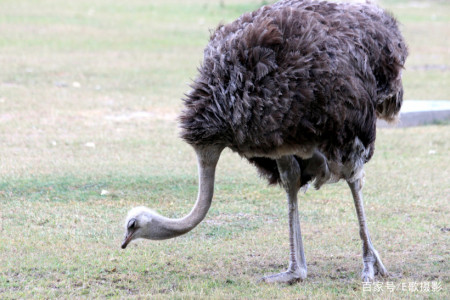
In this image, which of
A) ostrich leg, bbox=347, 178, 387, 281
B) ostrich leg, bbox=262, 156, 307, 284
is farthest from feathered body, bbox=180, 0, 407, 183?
ostrich leg, bbox=262, 156, 307, 284

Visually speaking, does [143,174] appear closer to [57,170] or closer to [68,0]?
[57,170]

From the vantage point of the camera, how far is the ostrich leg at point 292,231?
17.9ft

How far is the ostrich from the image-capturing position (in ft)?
16.6

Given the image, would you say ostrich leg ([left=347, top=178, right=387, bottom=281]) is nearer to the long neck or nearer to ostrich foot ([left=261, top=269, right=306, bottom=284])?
ostrich foot ([left=261, top=269, right=306, bottom=284])

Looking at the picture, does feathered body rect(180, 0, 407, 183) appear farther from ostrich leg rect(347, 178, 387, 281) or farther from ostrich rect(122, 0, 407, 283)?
ostrich leg rect(347, 178, 387, 281)

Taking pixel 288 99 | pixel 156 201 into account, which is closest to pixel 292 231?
pixel 288 99

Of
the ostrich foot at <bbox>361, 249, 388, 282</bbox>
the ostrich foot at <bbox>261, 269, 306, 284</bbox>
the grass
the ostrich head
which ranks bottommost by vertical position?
the grass

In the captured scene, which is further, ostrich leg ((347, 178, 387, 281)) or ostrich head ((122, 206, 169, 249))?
ostrich leg ((347, 178, 387, 281))

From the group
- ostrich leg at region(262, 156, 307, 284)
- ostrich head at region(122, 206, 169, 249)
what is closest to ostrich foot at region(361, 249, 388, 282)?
ostrich leg at region(262, 156, 307, 284)

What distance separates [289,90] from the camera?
5043 mm

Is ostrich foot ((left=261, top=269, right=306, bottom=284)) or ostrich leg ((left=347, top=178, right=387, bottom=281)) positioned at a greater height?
ostrich leg ((left=347, top=178, right=387, bottom=281))

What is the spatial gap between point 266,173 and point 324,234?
94 centimetres

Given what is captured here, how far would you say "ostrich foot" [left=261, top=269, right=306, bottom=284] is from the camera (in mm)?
5418

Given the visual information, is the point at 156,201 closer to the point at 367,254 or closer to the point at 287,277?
the point at 287,277
